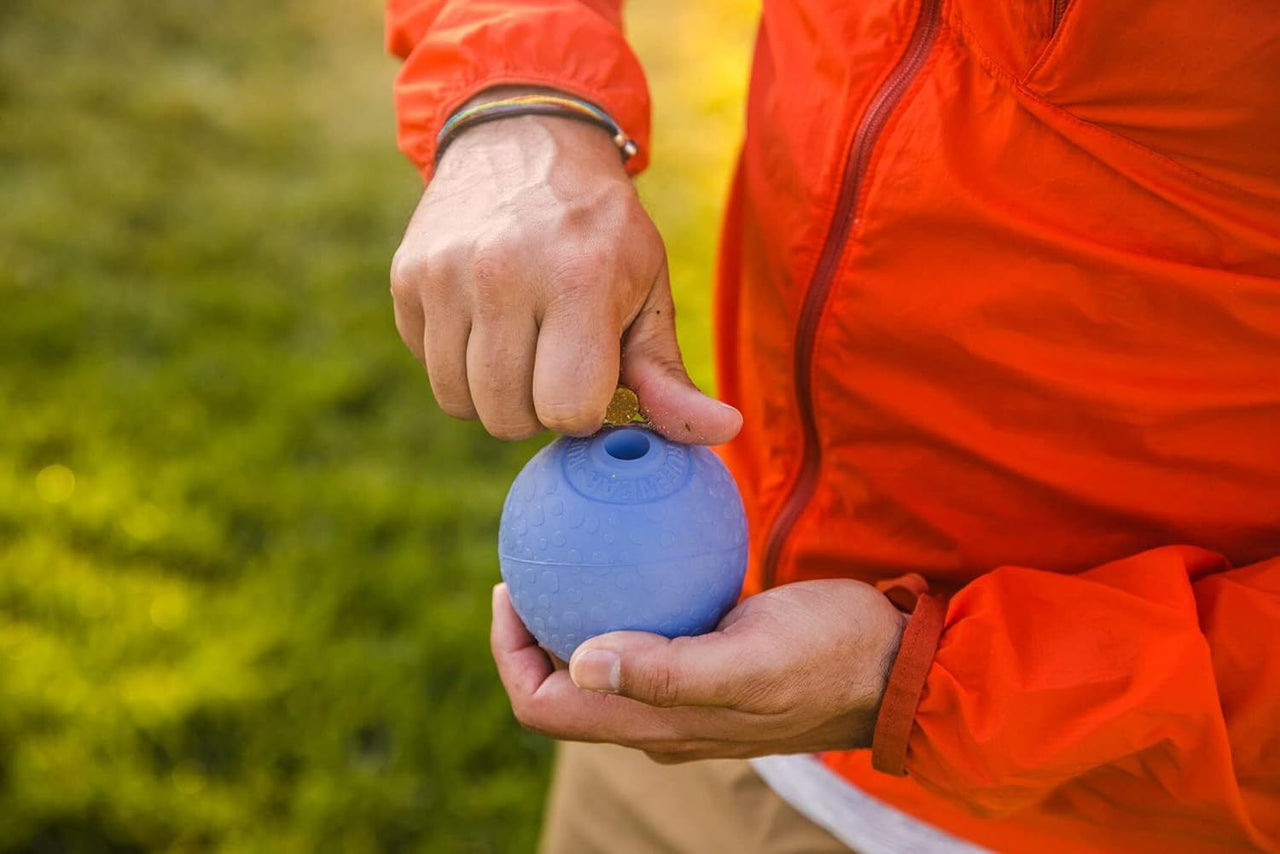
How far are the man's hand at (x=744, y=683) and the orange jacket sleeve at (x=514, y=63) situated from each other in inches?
25.9

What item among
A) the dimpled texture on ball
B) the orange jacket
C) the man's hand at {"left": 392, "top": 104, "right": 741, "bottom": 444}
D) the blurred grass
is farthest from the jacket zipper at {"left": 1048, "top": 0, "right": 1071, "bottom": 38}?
the blurred grass

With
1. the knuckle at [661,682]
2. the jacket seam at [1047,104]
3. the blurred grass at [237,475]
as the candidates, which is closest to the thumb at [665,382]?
the knuckle at [661,682]

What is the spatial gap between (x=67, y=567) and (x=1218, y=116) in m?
2.63

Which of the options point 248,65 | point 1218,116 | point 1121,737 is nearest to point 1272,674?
point 1121,737

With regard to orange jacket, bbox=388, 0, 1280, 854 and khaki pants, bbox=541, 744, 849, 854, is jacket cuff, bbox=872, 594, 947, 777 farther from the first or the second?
khaki pants, bbox=541, 744, 849, 854

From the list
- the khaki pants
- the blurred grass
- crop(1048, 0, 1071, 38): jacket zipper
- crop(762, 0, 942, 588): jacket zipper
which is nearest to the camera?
crop(1048, 0, 1071, 38): jacket zipper

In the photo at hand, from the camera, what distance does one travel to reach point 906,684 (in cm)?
126

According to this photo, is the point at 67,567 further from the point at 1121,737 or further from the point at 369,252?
the point at 1121,737

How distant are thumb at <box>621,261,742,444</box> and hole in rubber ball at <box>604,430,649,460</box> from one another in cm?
6

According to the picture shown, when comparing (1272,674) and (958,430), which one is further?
(958,430)

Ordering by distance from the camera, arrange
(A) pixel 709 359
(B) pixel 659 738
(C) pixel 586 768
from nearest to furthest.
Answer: (B) pixel 659 738 → (C) pixel 586 768 → (A) pixel 709 359

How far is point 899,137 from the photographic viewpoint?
4.16ft

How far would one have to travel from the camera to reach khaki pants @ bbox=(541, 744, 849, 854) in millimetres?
1645

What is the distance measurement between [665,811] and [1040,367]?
91 cm
